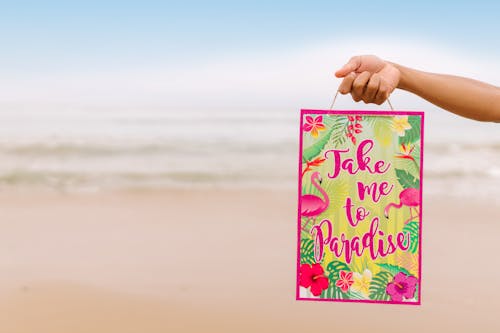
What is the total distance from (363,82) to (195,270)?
239cm

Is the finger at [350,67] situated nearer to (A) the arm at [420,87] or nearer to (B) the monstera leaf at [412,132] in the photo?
(A) the arm at [420,87]

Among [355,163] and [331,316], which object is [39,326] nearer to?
[331,316]

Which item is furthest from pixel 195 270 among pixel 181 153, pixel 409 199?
pixel 181 153

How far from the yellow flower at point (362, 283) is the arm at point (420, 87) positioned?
0.41 meters

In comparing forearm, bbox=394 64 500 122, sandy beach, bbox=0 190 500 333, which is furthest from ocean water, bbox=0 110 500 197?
forearm, bbox=394 64 500 122

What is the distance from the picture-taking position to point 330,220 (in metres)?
1.46

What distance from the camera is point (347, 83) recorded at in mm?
1422

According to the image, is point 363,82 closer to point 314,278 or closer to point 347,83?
point 347,83

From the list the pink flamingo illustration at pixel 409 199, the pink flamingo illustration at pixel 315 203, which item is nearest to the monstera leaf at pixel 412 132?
the pink flamingo illustration at pixel 409 199

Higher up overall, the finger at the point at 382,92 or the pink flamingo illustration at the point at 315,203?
the finger at the point at 382,92

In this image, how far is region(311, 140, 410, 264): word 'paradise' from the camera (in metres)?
1.44

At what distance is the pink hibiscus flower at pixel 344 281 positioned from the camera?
1.47m

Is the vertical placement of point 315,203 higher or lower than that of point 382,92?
lower

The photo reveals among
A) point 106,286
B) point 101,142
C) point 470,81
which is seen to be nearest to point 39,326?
point 106,286
